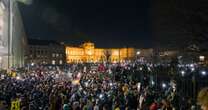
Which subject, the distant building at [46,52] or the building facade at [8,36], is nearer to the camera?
A: the building facade at [8,36]

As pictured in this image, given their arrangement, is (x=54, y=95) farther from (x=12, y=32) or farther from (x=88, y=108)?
(x=12, y=32)

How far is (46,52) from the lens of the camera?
159 meters

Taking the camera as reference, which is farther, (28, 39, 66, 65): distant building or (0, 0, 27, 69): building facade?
(28, 39, 66, 65): distant building

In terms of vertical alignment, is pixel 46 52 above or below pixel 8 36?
below

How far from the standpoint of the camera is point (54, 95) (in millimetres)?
20953

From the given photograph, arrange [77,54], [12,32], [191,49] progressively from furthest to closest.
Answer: [77,54] → [12,32] → [191,49]

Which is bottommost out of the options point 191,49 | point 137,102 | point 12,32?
point 137,102

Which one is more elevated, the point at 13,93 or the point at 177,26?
the point at 177,26

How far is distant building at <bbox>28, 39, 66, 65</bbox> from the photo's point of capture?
151m

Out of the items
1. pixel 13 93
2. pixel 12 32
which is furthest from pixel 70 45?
pixel 13 93

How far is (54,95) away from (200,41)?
7.40 m

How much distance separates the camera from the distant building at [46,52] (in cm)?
15149

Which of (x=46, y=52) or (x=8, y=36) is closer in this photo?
(x=8, y=36)

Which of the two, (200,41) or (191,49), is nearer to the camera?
A: (200,41)
